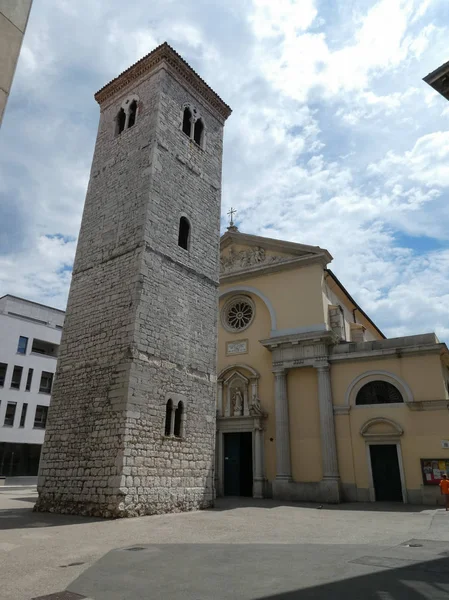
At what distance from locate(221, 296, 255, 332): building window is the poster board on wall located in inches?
389

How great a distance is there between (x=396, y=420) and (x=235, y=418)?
7.13m

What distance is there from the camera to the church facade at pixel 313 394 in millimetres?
16766

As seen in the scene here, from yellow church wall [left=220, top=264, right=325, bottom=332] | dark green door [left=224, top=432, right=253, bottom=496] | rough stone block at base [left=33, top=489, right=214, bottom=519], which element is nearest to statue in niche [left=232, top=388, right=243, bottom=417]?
dark green door [left=224, top=432, right=253, bottom=496]

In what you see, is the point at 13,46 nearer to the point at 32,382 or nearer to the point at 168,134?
the point at 168,134

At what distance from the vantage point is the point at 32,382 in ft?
105

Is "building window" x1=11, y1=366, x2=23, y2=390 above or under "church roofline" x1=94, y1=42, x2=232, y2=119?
under

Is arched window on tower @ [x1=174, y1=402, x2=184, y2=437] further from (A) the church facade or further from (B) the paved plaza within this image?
(A) the church facade

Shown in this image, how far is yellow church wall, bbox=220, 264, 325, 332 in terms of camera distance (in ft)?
65.9

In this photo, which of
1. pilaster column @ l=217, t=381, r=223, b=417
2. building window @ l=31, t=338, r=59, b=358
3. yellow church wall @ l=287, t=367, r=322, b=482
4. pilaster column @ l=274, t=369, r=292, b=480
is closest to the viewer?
yellow church wall @ l=287, t=367, r=322, b=482

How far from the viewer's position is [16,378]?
3138cm

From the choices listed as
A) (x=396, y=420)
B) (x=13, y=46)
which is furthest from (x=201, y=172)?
(x=13, y=46)

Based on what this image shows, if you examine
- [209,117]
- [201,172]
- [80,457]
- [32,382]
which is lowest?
[80,457]

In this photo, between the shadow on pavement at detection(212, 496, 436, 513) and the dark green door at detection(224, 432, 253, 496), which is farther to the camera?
the dark green door at detection(224, 432, 253, 496)

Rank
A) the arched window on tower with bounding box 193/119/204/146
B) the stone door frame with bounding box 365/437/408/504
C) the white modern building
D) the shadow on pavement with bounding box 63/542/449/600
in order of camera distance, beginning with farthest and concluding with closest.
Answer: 1. the white modern building
2. the arched window on tower with bounding box 193/119/204/146
3. the stone door frame with bounding box 365/437/408/504
4. the shadow on pavement with bounding box 63/542/449/600
